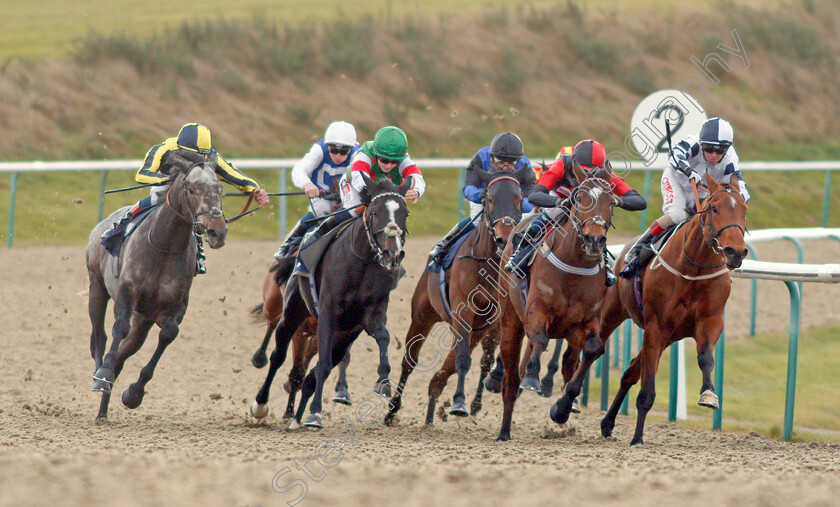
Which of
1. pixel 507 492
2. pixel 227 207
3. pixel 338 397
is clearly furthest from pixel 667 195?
pixel 227 207

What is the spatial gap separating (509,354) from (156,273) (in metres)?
2.27

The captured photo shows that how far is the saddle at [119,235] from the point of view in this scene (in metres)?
7.65

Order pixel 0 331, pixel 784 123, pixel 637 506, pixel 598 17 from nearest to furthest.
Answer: pixel 637 506 → pixel 0 331 → pixel 784 123 → pixel 598 17

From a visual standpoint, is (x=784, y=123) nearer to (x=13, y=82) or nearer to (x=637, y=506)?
(x=13, y=82)

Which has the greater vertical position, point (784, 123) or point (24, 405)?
point (784, 123)

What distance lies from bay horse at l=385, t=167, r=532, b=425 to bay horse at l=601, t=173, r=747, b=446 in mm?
917

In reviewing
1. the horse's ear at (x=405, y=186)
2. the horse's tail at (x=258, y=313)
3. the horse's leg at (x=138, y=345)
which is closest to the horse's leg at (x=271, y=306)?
the horse's tail at (x=258, y=313)

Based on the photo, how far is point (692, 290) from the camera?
21.9ft

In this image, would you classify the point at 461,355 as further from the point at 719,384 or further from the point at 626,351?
the point at 626,351

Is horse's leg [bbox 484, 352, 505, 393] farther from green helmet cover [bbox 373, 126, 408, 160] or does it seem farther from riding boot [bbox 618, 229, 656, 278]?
green helmet cover [bbox 373, 126, 408, 160]

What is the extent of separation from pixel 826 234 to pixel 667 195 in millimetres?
3529

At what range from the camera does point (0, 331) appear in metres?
10.0

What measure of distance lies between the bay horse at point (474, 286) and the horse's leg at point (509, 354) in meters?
0.26

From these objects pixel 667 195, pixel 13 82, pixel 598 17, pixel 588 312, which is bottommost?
pixel 588 312
